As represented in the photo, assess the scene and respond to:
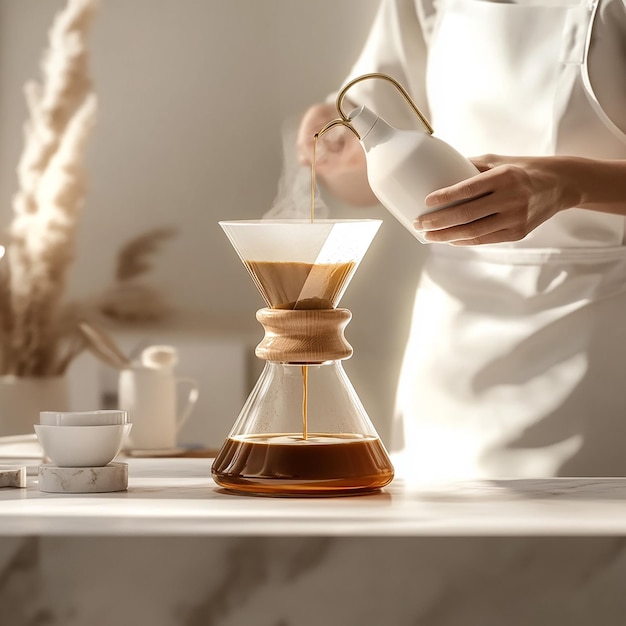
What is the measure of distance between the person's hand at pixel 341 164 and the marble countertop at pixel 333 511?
2.26 ft

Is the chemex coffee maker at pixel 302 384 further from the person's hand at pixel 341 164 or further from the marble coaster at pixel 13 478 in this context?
the person's hand at pixel 341 164

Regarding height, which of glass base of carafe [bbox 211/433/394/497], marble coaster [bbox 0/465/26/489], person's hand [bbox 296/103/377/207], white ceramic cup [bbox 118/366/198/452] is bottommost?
white ceramic cup [bbox 118/366/198/452]

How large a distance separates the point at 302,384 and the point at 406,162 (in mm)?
215

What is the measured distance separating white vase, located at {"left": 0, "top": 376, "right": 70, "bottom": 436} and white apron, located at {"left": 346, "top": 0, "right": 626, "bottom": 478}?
0.64m

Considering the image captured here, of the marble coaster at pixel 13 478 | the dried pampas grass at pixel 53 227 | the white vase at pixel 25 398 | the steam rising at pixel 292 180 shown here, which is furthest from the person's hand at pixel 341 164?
the marble coaster at pixel 13 478

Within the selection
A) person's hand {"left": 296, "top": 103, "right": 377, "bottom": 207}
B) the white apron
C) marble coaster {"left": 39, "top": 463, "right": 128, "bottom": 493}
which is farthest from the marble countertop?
person's hand {"left": 296, "top": 103, "right": 377, "bottom": 207}

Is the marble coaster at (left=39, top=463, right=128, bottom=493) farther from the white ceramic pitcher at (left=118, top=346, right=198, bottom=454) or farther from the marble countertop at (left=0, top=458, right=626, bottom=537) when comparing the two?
the white ceramic pitcher at (left=118, top=346, right=198, bottom=454)

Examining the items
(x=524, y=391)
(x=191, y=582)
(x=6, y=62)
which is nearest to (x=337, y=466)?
(x=191, y=582)

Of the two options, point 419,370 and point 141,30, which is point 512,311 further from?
point 141,30

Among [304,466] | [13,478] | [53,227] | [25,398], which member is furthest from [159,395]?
[304,466]

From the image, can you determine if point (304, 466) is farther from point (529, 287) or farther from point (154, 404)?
point (154, 404)

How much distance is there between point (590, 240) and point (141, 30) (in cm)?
82

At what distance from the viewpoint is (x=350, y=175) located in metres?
1.54

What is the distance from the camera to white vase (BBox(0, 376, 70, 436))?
1.67m
